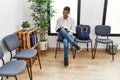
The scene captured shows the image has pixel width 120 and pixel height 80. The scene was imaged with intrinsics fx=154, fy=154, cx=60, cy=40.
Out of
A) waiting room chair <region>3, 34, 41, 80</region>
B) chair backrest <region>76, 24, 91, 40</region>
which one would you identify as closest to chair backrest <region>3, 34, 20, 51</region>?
waiting room chair <region>3, 34, 41, 80</region>

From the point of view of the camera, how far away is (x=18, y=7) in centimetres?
331

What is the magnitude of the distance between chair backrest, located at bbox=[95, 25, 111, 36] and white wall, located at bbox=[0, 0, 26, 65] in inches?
74.3

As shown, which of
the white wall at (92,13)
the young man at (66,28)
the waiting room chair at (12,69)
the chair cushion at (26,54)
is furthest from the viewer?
the white wall at (92,13)

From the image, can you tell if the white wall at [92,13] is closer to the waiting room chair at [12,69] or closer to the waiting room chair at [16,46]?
the waiting room chair at [16,46]

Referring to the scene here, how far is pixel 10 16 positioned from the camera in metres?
2.97

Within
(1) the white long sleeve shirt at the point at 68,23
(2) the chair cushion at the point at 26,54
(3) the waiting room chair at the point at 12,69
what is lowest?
(3) the waiting room chair at the point at 12,69

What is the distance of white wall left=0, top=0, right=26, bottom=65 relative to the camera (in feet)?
8.86

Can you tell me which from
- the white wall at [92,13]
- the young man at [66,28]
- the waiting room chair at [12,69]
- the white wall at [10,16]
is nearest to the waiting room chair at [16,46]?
the white wall at [10,16]

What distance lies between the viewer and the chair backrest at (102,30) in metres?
3.90

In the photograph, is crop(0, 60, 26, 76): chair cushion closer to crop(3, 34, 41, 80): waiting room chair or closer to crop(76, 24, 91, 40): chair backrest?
crop(3, 34, 41, 80): waiting room chair

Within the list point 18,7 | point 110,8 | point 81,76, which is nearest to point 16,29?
point 18,7

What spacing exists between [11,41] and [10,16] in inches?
20.5

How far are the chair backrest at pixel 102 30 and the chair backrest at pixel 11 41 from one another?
80.7 inches

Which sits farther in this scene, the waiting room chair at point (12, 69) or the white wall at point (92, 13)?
the white wall at point (92, 13)
